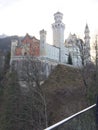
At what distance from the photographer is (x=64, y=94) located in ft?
99.3

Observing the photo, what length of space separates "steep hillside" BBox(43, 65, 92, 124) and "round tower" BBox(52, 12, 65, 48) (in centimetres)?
961

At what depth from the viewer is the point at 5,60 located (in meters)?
42.7

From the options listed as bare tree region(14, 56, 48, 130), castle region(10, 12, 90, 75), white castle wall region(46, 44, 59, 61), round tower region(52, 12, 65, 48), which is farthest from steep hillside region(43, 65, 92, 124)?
round tower region(52, 12, 65, 48)

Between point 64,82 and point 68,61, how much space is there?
11.1 meters

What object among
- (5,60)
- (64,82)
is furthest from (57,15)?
(64,82)

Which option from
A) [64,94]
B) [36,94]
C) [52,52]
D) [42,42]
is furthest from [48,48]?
[36,94]

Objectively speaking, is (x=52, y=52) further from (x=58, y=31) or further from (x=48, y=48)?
(x=58, y=31)

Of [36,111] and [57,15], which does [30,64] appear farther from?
[57,15]

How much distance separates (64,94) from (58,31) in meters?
18.9

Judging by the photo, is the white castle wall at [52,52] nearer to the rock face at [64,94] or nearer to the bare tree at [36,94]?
the rock face at [64,94]

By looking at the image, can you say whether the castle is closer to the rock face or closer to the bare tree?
the rock face

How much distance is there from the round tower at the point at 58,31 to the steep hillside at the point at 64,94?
31.5 feet

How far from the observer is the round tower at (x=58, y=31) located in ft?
153

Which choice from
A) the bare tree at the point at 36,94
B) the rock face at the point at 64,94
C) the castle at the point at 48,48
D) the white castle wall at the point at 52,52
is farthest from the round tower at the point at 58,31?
the bare tree at the point at 36,94
